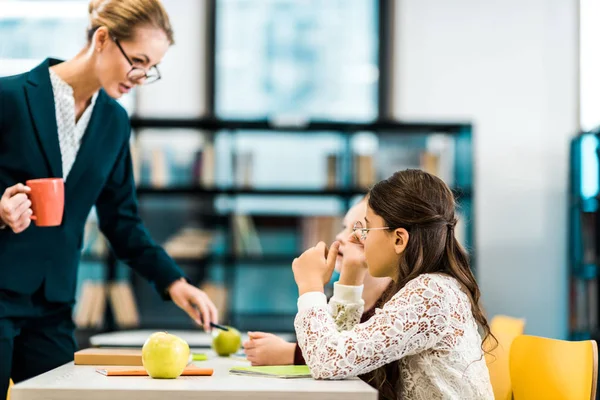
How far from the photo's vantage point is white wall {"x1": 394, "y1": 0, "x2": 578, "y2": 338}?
5.29 m

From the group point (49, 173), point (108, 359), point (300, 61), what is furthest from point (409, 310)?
point (300, 61)

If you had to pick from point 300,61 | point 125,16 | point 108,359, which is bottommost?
point 108,359

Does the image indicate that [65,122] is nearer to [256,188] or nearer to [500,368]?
[500,368]

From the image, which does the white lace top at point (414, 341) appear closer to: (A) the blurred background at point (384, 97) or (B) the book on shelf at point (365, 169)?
(B) the book on shelf at point (365, 169)

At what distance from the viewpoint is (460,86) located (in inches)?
210

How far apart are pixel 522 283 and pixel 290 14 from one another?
2406 millimetres

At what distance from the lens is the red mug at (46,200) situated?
182 cm

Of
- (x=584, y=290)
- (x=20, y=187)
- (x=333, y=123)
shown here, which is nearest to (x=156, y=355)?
(x=20, y=187)

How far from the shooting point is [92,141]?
2.12m

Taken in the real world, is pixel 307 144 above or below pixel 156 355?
above

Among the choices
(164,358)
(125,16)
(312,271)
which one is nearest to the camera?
(164,358)

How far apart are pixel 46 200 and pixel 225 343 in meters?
0.65

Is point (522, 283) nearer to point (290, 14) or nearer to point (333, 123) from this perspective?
point (333, 123)

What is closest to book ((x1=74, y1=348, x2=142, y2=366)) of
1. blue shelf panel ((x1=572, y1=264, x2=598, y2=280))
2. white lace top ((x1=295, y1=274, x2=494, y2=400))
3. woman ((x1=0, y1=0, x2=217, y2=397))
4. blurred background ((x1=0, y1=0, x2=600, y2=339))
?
woman ((x1=0, y1=0, x2=217, y2=397))
